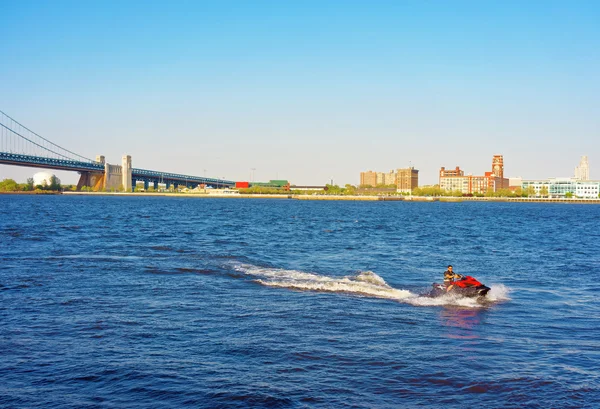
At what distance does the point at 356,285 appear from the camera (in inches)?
1004

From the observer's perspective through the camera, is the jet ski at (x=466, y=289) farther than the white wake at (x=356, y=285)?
Yes

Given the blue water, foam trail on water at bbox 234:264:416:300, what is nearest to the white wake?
foam trail on water at bbox 234:264:416:300

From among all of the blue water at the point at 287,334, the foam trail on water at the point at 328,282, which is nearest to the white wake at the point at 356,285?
the foam trail on water at the point at 328,282

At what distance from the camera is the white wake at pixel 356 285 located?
2242cm

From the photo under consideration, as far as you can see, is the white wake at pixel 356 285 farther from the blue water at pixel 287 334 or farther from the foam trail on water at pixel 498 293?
the blue water at pixel 287 334

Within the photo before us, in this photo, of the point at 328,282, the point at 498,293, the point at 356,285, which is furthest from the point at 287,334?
the point at 498,293

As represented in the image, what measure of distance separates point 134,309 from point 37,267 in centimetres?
1211

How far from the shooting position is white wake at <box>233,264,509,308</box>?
73.6 ft

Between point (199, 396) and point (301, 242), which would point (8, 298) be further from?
point (301, 242)

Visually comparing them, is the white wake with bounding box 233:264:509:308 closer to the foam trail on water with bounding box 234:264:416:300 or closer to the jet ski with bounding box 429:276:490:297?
the foam trail on water with bounding box 234:264:416:300

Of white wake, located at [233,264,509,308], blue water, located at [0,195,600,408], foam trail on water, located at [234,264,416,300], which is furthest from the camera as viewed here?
foam trail on water, located at [234,264,416,300]

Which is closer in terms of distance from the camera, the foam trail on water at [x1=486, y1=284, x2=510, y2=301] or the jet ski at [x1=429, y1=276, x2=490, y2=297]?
the jet ski at [x1=429, y1=276, x2=490, y2=297]

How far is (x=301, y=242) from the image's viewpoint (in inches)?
1880

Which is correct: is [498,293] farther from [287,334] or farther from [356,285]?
[287,334]
